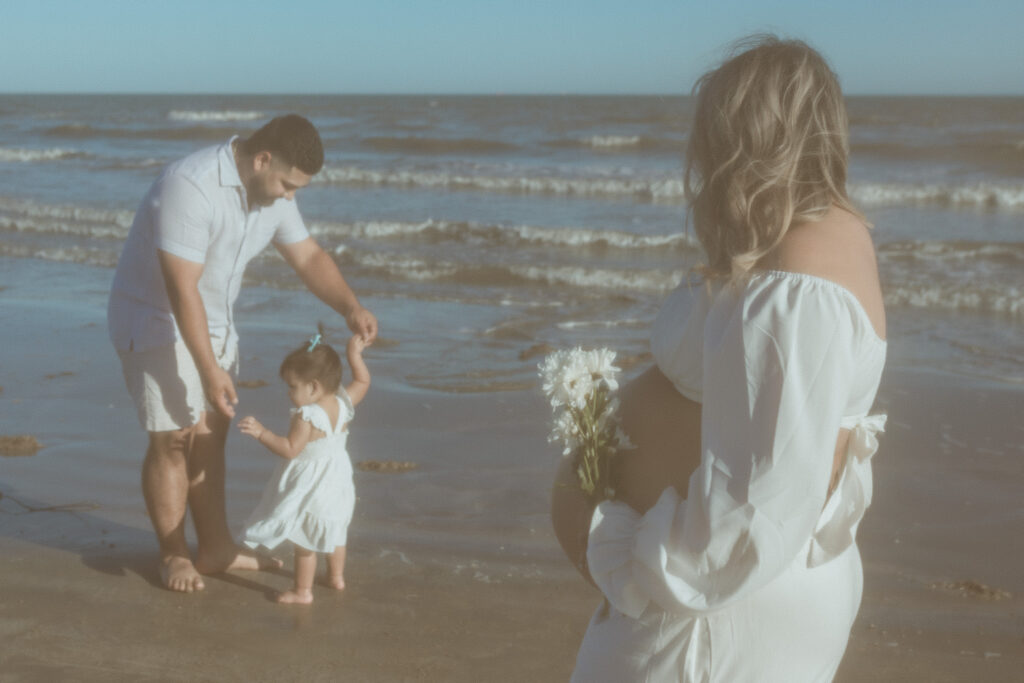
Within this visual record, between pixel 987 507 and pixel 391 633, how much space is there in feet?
9.63

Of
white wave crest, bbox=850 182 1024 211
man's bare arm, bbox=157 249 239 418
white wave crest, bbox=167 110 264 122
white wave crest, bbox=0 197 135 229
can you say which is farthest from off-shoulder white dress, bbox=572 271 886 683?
white wave crest, bbox=167 110 264 122

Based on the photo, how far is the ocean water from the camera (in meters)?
9.05

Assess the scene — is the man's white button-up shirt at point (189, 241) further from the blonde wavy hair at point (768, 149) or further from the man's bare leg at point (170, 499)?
the blonde wavy hair at point (768, 149)

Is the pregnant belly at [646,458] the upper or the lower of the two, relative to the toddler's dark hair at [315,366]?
upper

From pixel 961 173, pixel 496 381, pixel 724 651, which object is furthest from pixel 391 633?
pixel 961 173

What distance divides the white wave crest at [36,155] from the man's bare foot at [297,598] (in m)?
26.3

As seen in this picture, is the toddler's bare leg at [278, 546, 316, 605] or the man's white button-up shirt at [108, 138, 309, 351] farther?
the toddler's bare leg at [278, 546, 316, 605]

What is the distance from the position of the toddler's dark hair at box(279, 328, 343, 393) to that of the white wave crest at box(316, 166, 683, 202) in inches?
609

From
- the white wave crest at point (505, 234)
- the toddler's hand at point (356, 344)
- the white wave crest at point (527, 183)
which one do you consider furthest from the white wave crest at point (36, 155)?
the toddler's hand at point (356, 344)

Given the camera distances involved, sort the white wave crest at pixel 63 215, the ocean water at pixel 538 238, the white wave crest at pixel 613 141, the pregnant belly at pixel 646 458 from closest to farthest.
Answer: the pregnant belly at pixel 646 458, the ocean water at pixel 538 238, the white wave crest at pixel 63 215, the white wave crest at pixel 613 141

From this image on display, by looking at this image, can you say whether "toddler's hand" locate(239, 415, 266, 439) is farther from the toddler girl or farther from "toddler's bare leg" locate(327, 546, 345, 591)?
"toddler's bare leg" locate(327, 546, 345, 591)

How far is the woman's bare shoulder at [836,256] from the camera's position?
1798mm

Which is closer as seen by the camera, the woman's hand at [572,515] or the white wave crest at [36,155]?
the woman's hand at [572,515]

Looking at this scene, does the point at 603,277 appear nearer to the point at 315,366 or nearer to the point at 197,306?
the point at 315,366
